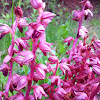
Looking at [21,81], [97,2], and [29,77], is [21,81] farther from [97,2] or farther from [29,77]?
[97,2]

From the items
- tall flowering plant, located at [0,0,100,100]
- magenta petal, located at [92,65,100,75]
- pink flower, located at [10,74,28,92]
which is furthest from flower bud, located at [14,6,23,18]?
magenta petal, located at [92,65,100,75]

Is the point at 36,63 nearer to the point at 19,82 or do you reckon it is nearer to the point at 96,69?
the point at 19,82

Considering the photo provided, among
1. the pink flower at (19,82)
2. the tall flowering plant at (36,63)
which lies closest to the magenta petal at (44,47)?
the tall flowering plant at (36,63)

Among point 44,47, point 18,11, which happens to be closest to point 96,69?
point 44,47

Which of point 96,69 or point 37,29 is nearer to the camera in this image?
point 37,29

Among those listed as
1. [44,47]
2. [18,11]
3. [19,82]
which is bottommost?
[19,82]

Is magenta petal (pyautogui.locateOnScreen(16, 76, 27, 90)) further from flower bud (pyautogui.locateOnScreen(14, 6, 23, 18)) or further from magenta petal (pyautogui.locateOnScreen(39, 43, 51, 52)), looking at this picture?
flower bud (pyautogui.locateOnScreen(14, 6, 23, 18))

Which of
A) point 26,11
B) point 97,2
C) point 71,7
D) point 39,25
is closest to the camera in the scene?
point 39,25

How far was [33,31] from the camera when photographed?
1.70 ft

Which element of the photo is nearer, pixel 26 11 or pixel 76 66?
pixel 76 66

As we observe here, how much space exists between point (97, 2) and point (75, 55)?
593 centimetres

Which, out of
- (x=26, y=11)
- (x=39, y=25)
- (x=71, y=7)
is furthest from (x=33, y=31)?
(x=71, y=7)

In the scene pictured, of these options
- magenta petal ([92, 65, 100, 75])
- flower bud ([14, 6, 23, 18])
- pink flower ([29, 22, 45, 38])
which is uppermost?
flower bud ([14, 6, 23, 18])

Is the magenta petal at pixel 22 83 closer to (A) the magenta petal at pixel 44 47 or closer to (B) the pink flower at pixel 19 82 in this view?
(B) the pink flower at pixel 19 82
